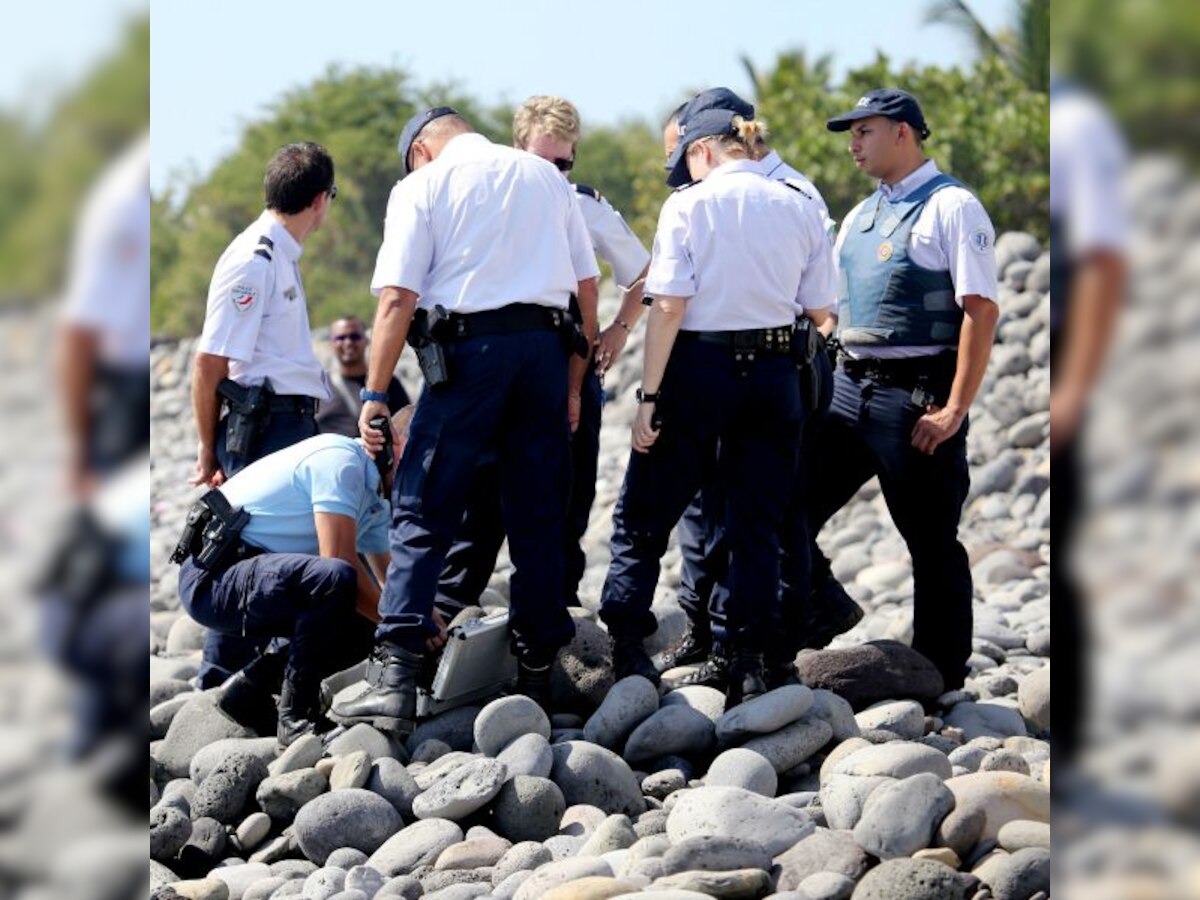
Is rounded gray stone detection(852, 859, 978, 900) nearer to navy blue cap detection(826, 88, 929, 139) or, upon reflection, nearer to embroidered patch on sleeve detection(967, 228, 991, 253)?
embroidered patch on sleeve detection(967, 228, 991, 253)

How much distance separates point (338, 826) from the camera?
176 inches

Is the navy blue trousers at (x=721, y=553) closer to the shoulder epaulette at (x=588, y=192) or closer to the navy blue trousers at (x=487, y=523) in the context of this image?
the navy blue trousers at (x=487, y=523)

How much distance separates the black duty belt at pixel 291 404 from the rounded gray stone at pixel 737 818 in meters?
2.36

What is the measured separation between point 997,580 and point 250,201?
73.5 feet

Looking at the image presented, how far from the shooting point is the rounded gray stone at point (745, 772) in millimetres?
4652

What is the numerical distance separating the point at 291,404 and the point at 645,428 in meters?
1.42

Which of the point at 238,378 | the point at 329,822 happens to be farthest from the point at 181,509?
the point at 329,822

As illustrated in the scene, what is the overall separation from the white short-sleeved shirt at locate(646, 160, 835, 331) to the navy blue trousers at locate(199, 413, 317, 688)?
1490 millimetres

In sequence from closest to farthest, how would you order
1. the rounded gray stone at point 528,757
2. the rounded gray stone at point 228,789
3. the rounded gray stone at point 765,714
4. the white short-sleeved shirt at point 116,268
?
the white short-sleeved shirt at point 116,268 < the rounded gray stone at point 528,757 < the rounded gray stone at point 228,789 < the rounded gray stone at point 765,714

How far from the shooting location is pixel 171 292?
1154 inches

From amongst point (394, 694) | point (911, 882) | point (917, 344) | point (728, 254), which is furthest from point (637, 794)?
point (917, 344)

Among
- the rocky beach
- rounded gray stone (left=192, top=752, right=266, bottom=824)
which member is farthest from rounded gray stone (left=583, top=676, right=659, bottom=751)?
rounded gray stone (left=192, top=752, right=266, bottom=824)

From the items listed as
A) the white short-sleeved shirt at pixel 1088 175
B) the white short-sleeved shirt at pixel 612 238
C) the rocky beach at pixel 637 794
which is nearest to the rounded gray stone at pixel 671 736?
the rocky beach at pixel 637 794

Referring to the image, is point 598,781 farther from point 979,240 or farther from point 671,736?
point 979,240
